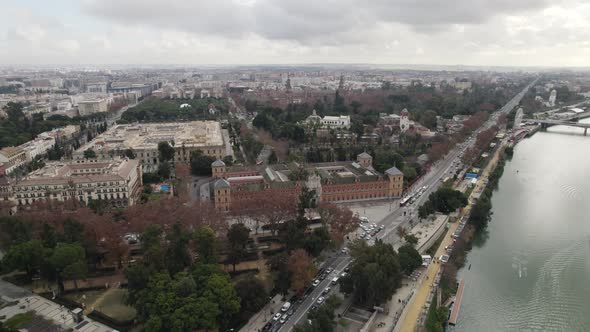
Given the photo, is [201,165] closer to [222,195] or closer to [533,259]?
[222,195]

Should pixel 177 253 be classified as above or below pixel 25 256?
above

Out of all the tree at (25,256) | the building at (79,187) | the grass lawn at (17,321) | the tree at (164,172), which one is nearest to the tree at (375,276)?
the grass lawn at (17,321)

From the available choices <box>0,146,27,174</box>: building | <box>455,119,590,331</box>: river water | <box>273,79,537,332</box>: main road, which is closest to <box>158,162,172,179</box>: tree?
<box>0,146,27,174</box>: building

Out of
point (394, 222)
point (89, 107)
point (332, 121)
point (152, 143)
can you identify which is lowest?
point (394, 222)

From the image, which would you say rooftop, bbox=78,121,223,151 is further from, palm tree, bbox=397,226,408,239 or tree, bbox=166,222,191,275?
palm tree, bbox=397,226,408,239

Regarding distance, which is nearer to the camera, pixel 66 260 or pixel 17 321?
pixel 17 321

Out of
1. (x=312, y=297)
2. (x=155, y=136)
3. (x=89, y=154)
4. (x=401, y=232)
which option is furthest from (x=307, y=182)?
(x=155, y=136)
